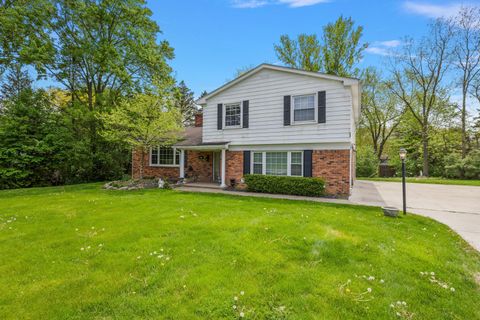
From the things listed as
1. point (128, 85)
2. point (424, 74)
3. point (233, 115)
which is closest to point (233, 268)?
point (233, 115)

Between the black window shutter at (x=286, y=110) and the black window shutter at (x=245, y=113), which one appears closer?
the black window shutter at (x=286, y=110)

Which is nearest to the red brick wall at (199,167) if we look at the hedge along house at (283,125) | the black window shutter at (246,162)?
the hedge along house at (283,125)

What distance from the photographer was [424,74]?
2328 cm

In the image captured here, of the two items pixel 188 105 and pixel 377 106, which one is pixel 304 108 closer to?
pixel 377 106

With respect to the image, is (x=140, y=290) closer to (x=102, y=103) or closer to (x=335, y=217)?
(x=335, y=217)

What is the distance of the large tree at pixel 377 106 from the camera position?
2697cm

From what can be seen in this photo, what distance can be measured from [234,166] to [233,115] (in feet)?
9.22

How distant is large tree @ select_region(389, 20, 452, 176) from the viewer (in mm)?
21577

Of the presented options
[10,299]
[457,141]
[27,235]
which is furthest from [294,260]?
[457,141]

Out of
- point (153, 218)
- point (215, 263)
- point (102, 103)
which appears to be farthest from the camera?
point (102, 103)

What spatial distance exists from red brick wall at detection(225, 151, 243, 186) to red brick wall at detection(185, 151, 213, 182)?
7.97 ft

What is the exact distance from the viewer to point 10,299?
284 cm

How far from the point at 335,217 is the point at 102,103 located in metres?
17.6

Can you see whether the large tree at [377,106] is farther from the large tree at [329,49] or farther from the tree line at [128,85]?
the large tree at [329,49]
